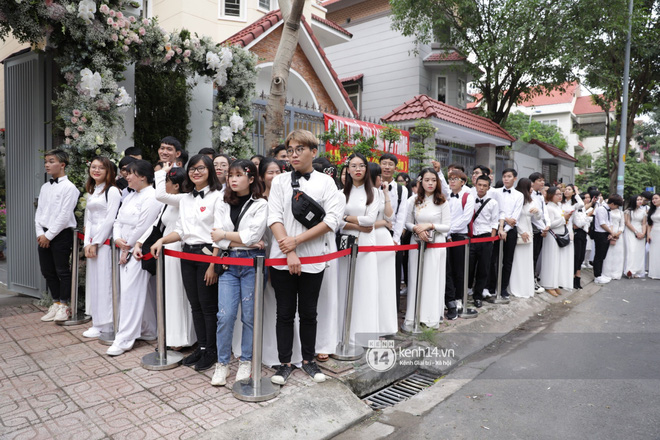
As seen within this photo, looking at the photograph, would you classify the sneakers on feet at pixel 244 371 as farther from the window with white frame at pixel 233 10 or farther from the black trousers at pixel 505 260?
the window with white frame at pixel 233 10

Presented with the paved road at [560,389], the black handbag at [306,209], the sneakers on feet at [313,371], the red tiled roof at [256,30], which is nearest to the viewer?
the paved road at [560,389]

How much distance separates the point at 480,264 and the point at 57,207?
5835 millimetres

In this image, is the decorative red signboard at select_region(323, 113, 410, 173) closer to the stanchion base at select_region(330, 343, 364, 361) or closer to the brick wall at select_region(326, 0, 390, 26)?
the stanchion base at select_region(330, 343, 364, 361)

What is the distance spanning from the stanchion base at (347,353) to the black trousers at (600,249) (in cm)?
782

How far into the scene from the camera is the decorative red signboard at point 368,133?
30.3ft

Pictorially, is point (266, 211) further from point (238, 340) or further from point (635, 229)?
point (635, 229)

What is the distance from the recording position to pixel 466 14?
14.9m

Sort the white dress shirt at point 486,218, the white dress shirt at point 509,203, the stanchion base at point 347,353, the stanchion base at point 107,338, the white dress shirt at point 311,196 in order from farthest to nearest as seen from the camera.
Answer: the white dress shirt at point 509,203 → the white dress shirt at point 486,218 → the stanchion base at point 107,338 → the stanchion base at point 347,353 → the white dress shirt at point 311,196

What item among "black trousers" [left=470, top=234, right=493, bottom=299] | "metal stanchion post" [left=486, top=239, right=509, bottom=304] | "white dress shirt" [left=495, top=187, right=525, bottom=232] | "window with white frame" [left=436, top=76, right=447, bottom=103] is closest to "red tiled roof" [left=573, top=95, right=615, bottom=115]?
"window with white frame" [left=436, top=76, right=447, bottom=103]

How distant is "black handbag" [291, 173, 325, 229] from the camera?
3.73m

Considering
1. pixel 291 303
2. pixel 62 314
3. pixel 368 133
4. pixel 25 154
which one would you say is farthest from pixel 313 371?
pixel 368 133

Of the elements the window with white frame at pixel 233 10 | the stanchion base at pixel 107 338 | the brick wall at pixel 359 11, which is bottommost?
the stanchion base at pixel 107 338

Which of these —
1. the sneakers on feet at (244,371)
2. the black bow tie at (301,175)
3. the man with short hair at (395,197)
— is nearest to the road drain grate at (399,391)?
the sneakers on feet at (244,371)

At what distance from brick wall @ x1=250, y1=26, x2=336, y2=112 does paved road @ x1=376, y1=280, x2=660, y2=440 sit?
9221 millimetres
